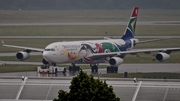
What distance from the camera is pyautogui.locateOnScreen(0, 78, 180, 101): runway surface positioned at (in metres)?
35.8

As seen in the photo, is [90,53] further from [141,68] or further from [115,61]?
[141,68]

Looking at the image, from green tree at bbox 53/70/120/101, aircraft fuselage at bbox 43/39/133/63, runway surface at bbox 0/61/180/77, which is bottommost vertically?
runway surface at bbox 0/61/180/77

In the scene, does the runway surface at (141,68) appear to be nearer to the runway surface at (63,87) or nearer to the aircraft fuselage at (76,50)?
the aircraft fuselage at (76,50)

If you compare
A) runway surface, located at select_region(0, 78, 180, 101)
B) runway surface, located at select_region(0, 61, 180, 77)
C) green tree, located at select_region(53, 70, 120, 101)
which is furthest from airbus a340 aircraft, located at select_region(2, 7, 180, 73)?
green tree, located at select_region(53, 70, 120, 101)

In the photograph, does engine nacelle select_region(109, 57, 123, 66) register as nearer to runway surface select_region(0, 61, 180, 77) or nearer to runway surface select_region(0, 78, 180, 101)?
Answer: runway surface select_region(0, 61, 180, 77)

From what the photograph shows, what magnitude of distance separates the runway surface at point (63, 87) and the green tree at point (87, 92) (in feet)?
25.2

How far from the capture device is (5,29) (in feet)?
418

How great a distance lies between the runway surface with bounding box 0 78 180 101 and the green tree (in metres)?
7.70

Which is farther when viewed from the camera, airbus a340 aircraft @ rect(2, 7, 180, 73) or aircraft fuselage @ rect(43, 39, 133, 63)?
airbus a340 aircraft @ rect(2, 7, 180, 73)

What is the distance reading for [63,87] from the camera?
3747 centimetres

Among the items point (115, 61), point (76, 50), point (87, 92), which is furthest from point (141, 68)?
point (87, 92)

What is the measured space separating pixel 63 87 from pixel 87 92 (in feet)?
31.2

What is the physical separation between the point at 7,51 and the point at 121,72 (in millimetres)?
26690

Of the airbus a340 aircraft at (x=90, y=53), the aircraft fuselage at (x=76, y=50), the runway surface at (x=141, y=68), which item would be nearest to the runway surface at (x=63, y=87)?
the runway surface at (x=141, y=68)
